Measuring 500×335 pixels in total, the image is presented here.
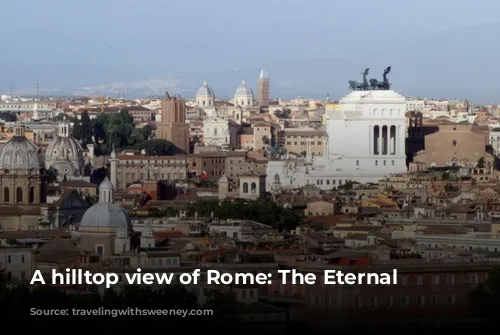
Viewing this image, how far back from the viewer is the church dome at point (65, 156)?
327 feet

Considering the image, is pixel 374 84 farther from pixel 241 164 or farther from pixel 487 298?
pixel 487 298

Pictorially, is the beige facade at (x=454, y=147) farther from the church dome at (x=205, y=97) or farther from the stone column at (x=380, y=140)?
the church dome at (x=205, y=97)

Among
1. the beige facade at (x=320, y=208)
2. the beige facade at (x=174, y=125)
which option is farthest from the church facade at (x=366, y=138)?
the beige facade at (x=174, y=125)

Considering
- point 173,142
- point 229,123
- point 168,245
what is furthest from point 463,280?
point 229,123

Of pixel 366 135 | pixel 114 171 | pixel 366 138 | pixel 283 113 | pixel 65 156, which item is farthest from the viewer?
pixel 283 113

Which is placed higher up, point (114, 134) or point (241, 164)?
point (114, 134)

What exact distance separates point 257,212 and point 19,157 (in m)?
9.88

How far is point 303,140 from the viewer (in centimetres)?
12862

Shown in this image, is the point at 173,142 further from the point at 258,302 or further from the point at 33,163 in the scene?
the point at 258,302

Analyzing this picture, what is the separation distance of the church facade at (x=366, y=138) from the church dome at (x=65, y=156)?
6922 millimetres

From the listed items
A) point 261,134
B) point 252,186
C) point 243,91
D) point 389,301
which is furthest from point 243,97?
point 389,301

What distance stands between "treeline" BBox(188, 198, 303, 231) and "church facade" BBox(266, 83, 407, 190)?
24164 mm

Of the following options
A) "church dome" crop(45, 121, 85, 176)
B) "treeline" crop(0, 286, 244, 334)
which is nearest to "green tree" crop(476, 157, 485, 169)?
"church dome" crop(45, 121, 85, 176)

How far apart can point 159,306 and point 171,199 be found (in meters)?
45.4
